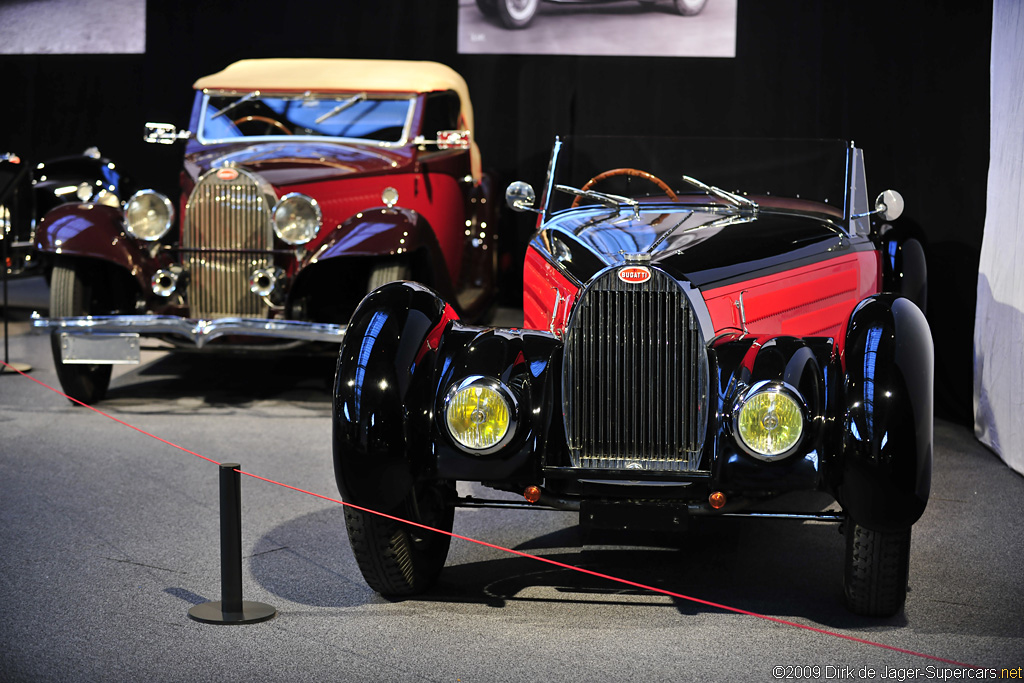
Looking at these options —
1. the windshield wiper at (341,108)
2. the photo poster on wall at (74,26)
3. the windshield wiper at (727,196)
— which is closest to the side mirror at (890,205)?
the windshield wiper at (727,196)

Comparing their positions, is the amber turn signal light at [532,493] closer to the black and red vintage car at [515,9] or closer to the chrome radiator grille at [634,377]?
the chrome radiator grille at [634,377]

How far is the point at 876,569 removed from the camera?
317cm

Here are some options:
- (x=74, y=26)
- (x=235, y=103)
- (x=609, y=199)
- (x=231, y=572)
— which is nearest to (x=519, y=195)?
(x=609, y=199)

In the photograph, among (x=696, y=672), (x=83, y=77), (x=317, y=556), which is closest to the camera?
(x=696, y=672)

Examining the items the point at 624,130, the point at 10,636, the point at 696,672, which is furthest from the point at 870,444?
the point at 624,130

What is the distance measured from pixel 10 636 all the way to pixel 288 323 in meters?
2.76

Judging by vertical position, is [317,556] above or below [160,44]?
below

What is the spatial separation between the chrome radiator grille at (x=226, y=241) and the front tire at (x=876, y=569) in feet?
12.3

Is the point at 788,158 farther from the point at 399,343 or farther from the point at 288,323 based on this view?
the point at 288,323

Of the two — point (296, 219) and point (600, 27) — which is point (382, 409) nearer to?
point (296, 219)

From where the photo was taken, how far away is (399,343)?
3.25 m

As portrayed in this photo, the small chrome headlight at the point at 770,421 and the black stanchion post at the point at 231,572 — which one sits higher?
the small chrome headlight at the point at 770,421

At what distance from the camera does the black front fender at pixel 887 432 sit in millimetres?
2951

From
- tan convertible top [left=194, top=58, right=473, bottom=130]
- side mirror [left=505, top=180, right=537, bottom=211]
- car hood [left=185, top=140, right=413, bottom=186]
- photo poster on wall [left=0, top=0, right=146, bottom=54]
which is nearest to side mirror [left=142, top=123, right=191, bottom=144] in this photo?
car hood [left=185, top=140, right=413, bottom=186]
